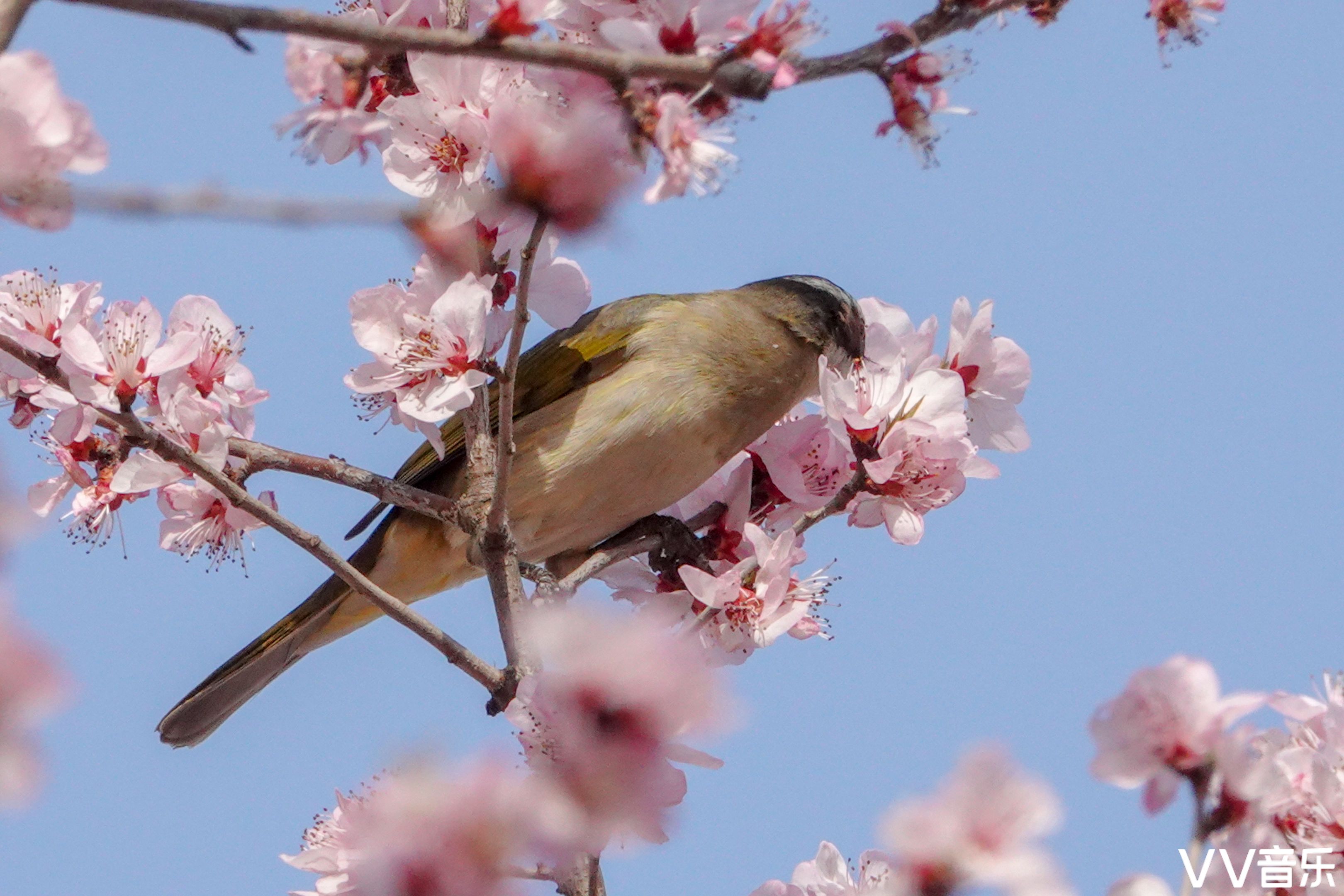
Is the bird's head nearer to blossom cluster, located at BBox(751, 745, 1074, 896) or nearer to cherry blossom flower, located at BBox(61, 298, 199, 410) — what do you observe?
cherry blossom flower, located at BBox(61, 298, 199, 410)

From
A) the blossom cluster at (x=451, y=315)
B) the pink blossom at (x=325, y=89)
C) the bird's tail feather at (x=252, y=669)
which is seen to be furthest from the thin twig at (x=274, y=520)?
the bird's tail feather at (x=252, y=669)

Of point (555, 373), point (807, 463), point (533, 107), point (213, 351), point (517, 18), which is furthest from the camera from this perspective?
point (555, 373)

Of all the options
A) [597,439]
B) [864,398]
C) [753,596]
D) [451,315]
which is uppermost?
[597,439]

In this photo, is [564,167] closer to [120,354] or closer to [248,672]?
[120,354]

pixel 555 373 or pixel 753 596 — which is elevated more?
pixel 555 373

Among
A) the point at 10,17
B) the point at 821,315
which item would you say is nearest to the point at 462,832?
the point at 10,17

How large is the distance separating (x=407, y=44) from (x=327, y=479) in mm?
1819

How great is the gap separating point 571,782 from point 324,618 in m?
3.05

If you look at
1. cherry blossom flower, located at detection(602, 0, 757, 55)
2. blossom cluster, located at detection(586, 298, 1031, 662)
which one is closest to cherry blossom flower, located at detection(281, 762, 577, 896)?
blossom cluster, located at detection(586, 298, 1031, 662)

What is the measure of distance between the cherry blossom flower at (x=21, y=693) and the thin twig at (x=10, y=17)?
0.87 m

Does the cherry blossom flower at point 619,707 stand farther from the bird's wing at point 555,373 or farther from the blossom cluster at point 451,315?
the bird's wing at point 555,373

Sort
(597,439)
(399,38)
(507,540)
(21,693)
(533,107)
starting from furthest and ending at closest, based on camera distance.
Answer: (597,439) < (507,540) < (533,107) < (399,38) < (21,693)

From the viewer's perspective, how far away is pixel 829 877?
321 centimetres

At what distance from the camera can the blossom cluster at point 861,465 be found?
3238 millimetres
